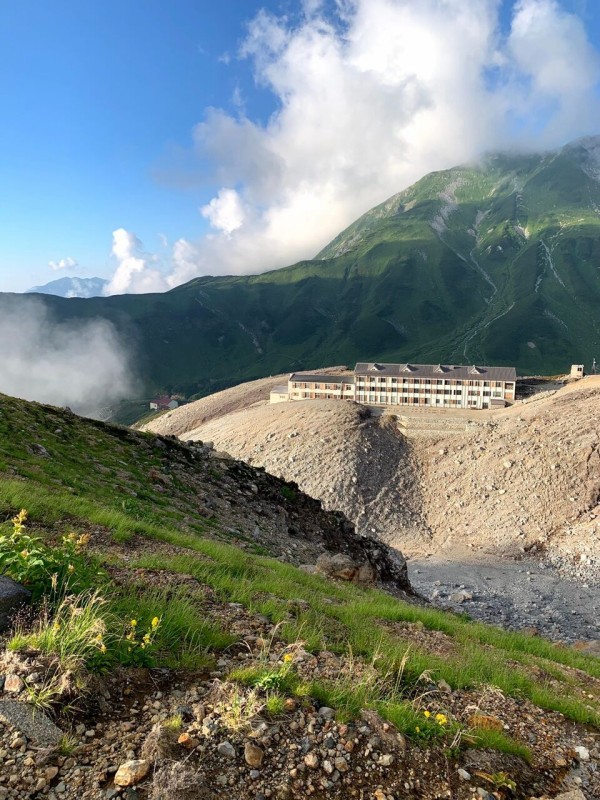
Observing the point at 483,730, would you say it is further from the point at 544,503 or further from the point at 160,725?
the point at 544,503

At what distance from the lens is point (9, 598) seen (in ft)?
21.4

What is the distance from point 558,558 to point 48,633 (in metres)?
50.8

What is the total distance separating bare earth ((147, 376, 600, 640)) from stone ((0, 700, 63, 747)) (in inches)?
1385

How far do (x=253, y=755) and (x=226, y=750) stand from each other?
11.5 inches

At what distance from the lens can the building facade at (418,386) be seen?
4299 inches

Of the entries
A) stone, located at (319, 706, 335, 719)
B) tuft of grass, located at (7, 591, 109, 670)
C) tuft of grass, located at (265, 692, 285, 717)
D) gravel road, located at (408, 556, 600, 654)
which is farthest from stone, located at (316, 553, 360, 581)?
gravel road, located at (408, 556, 600, 654)

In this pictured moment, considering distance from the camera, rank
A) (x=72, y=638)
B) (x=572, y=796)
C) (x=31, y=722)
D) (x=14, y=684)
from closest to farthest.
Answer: (x=31, y=722)
(x=14, y=684)
(x=572, y=796)
(x=72, y=638)

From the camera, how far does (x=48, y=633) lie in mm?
5805

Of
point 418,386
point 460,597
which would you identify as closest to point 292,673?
point 460,597

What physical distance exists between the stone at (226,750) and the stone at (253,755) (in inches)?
5.4

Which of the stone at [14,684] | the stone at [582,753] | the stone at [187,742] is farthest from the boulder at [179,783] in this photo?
the stone at [582,753]

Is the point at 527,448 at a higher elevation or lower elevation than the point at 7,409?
lower

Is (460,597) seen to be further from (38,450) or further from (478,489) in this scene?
(38,450)

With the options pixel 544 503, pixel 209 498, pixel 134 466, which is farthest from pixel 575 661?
pixel 544 503
